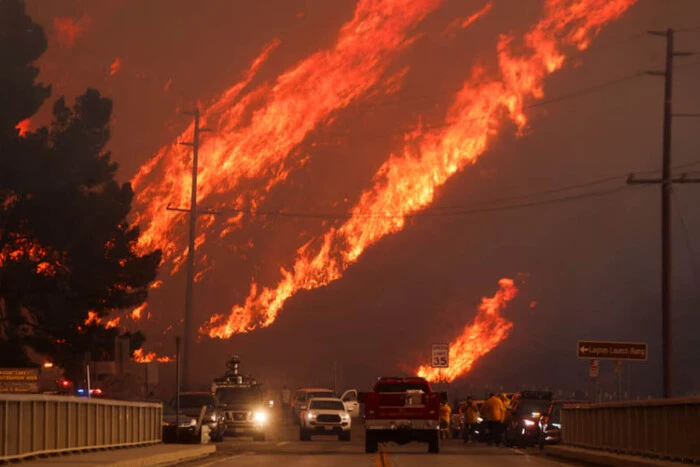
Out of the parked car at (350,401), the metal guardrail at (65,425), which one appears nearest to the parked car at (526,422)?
the metal guardrail at (65,425)

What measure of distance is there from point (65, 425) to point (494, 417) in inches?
911

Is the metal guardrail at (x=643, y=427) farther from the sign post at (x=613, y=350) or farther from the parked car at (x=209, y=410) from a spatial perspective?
the parked car at (x=209, y=410)

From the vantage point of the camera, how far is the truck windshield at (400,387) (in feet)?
142

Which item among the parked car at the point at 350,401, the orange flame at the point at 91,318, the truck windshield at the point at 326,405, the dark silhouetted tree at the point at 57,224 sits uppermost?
the dark silhouetted tree at the point at 57,224

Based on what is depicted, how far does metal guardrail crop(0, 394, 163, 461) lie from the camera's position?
25.1 metres

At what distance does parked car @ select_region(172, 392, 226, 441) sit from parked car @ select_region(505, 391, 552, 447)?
A: 491 inches

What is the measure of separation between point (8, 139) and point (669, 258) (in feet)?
141

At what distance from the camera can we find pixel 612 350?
43.7 metres

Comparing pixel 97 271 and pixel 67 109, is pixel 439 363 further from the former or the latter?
pixel 67 109

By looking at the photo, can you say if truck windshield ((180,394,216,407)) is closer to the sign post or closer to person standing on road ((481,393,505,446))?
person standing on road ((481,393,505,446))

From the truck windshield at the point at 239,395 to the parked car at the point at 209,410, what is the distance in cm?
150

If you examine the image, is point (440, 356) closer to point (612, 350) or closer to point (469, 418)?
point (469, 418)

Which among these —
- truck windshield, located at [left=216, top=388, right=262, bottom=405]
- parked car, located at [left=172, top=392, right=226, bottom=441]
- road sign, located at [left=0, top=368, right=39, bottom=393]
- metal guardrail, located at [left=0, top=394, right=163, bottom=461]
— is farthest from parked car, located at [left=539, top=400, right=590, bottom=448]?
road sign, located at [left=0, top=368, right=39, bottom=393]

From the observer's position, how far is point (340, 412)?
5609cm
